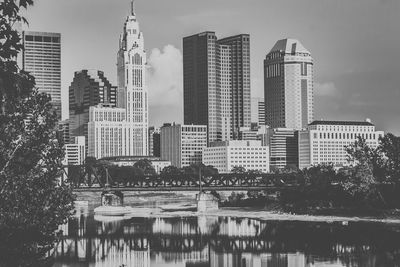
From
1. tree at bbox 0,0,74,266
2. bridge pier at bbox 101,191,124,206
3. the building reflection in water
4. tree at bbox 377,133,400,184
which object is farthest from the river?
bridge pier at bbox 101,191,124,206

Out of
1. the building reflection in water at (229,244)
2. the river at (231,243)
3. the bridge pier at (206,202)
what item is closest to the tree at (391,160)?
the river at (231,243)

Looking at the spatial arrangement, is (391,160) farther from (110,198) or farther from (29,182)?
(29,182)

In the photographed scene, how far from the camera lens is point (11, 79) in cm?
1526

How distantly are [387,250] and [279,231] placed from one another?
2881 centimetres

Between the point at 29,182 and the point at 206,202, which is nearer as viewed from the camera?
the point at 29,182

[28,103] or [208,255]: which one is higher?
[28,103]

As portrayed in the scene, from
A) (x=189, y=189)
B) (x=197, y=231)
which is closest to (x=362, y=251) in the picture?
(x=197, y=231)

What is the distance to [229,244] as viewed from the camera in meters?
98.0

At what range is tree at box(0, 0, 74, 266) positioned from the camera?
3086 cm

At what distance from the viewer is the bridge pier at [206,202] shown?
166500 mm

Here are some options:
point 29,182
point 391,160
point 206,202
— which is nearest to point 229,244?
point 391,160

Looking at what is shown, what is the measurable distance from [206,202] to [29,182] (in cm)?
13424

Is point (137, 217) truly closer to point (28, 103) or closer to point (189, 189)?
point (189, 189)

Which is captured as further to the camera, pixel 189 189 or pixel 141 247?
pixel 189 189
